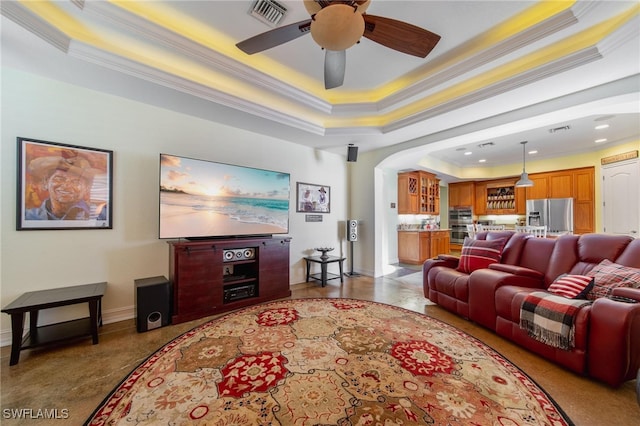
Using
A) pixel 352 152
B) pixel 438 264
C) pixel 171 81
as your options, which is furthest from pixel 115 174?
pixel 438 264

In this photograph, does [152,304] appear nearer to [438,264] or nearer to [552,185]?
[438,264]

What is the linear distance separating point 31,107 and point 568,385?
499cm

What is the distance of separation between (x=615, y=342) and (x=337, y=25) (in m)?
2.69

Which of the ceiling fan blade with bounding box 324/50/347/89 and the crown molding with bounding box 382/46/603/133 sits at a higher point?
the crown molding with bounding box 382/46/603/133

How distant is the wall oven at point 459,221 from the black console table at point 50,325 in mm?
8668

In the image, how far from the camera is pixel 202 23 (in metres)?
2.23

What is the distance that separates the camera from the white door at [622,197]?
14.9 ft

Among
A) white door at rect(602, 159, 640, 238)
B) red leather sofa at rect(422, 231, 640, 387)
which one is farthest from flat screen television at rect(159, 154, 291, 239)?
white door at rect(602, 159, 640, 238)

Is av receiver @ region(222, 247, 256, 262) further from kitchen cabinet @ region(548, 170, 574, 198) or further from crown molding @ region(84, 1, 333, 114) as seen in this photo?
kitchen cabinet @ region(548, 170, 574, 198)

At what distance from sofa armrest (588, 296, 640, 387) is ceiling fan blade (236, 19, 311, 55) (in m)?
2.81

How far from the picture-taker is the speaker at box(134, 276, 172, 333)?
245cm

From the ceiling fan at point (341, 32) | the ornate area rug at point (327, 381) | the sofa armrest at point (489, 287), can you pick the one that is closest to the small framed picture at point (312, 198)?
the ornate area rug at point (327, 381)

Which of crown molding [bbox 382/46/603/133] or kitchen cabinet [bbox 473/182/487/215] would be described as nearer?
crown molding [bbox 382/46/603/133]

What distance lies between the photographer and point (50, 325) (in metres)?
2.30
